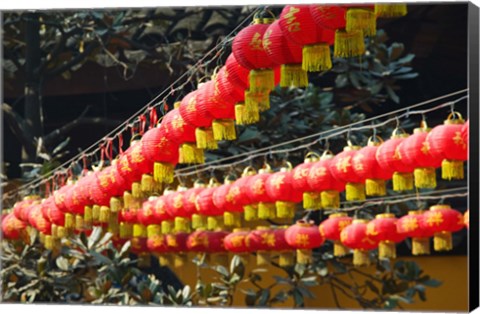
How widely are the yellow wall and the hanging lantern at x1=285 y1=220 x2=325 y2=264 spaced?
817mm

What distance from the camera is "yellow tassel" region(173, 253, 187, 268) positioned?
10.3 meters

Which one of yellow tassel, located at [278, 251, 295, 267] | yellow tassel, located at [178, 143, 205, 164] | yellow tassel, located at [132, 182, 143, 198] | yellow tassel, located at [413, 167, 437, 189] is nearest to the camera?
yellow tassel, located at [413, 167, 437, 189]

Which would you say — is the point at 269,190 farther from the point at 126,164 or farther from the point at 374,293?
the point at 374,293

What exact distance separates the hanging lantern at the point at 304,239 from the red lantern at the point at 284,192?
71 centimetres

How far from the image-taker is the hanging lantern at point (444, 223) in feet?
26.8

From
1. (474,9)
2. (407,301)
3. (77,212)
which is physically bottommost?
(407,301)

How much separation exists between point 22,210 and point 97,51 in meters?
1.36

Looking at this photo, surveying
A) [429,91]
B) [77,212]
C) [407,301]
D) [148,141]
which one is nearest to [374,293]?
[407,301]

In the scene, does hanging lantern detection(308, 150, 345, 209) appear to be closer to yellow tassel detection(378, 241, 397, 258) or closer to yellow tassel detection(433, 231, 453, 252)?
yellow tassel detection(433, 231, 453, 252)

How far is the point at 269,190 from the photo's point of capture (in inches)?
328

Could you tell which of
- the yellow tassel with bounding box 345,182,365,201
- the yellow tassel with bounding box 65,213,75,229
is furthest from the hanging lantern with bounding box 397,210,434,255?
the yellow tassel with bounding box 65,213,75,229

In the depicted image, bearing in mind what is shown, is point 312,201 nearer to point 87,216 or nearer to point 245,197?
point 245,197

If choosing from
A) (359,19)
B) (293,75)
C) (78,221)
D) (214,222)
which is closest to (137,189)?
(78,221)

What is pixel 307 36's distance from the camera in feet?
18.9
